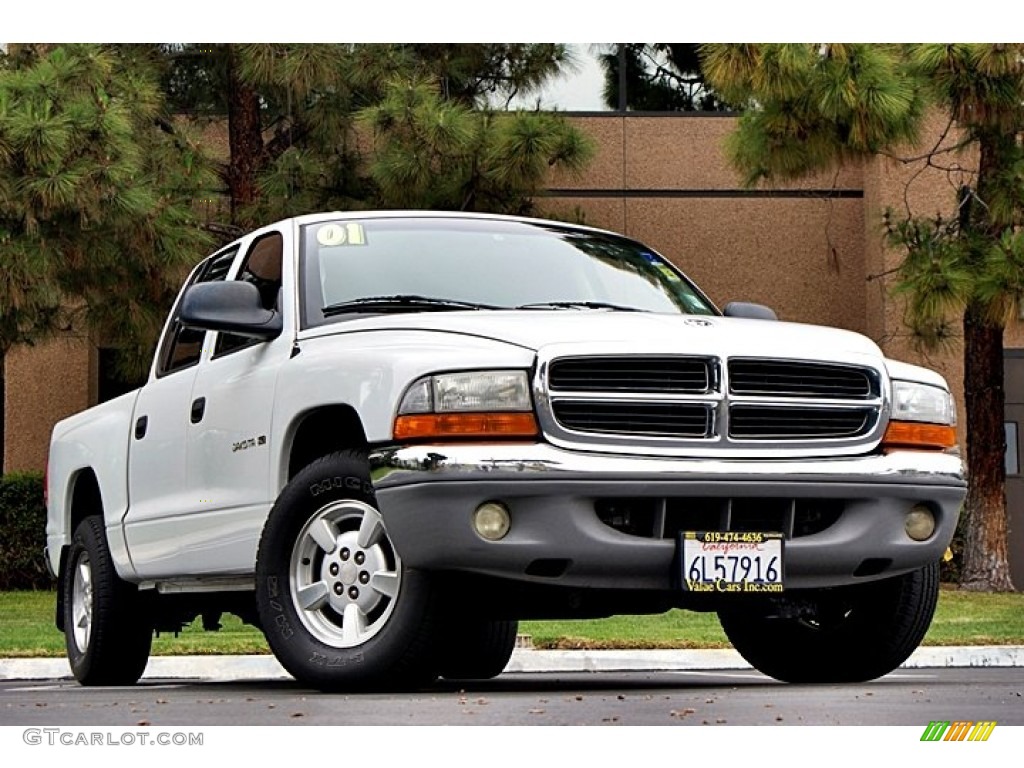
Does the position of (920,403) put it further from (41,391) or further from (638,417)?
(41,391)

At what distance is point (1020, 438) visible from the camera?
23484 millimetres

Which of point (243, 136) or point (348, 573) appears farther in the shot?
point (243, 136)

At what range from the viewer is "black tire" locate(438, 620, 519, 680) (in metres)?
8.95

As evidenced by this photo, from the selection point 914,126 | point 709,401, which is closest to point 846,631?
point 709,401

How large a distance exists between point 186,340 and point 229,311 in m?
1.48

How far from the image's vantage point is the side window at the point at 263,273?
777 centimetres

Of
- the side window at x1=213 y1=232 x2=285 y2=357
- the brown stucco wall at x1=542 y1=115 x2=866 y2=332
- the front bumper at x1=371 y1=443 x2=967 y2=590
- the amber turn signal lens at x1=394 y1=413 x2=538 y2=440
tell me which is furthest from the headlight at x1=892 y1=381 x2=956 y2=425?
the brown stucco wall at x1=542 y1=115 x2=866 y2=332

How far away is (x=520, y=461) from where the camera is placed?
19.9 ft

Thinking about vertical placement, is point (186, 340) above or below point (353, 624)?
above

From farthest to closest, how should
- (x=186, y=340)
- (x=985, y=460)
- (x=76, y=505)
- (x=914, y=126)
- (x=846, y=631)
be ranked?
(x=985, y=460) < (x=914, y=126) < (x=76, y=505) < (x=186, y=340) < (x=846, y=631)
